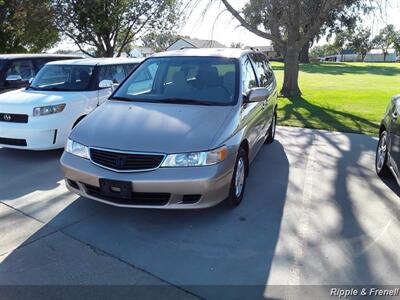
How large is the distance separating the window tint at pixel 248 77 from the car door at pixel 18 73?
5.51 metres

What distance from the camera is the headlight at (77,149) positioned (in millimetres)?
3824

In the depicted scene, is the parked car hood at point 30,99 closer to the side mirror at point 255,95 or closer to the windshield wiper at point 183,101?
the windshield wiper at point 183,101

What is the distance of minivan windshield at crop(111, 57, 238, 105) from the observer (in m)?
4.56

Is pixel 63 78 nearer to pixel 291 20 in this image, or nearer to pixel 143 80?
pixel 143 80

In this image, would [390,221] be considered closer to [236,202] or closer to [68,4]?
[236,202]

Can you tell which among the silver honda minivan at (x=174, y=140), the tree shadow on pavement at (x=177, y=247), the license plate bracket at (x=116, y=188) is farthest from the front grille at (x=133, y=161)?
the tree shadow on pavement at (x=177, y=247)

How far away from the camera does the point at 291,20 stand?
13.1m

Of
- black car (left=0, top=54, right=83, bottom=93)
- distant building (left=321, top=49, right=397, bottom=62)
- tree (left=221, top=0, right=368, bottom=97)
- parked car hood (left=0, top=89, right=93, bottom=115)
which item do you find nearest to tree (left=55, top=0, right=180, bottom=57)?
tree (left=221, top=0, right=368, bottom=97)

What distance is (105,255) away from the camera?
3301mm

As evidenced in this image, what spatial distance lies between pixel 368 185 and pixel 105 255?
3.67 m

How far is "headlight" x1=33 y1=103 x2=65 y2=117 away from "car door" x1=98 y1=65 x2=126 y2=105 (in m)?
0.89

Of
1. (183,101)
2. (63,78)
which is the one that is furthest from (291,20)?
(183,101)

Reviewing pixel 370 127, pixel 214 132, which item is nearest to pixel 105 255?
pixel 214 132

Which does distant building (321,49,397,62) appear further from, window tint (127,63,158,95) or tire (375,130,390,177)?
window tint (127,63,158,95)
